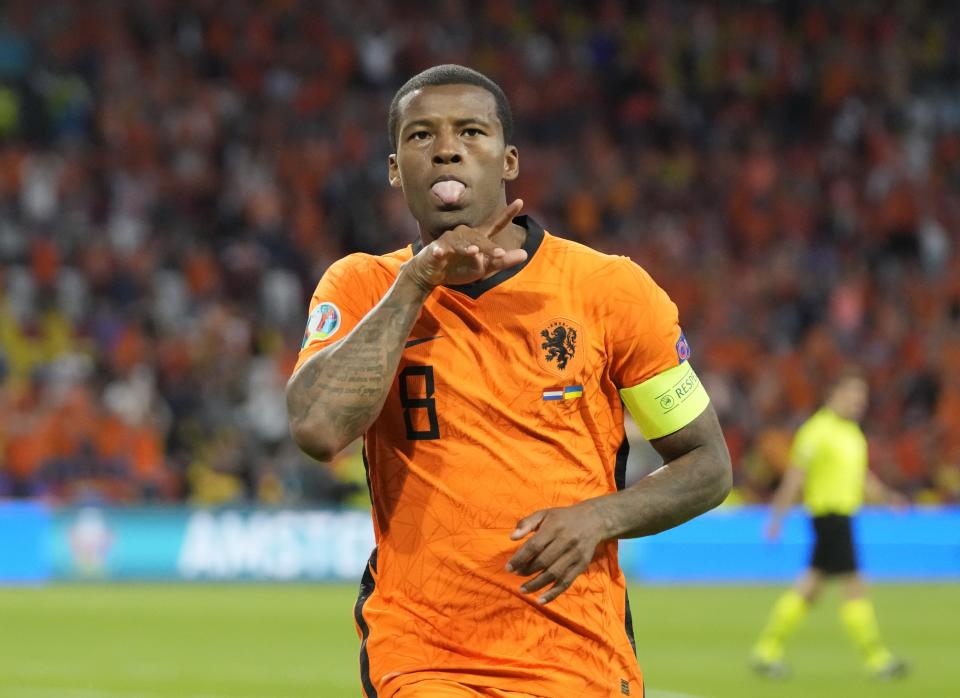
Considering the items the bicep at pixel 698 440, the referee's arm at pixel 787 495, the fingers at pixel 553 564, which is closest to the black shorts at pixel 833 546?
the referee's arm at pixel 787 495

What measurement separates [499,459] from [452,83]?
74 centimetres

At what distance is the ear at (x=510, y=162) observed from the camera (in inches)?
131

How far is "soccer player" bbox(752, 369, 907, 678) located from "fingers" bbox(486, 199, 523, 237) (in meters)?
8.49

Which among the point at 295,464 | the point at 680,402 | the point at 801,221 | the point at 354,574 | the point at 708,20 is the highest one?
the point at 708,20

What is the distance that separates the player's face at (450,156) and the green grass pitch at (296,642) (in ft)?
23.4

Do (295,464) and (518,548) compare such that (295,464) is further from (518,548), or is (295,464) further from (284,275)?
(518,548)

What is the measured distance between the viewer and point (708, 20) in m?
25.9

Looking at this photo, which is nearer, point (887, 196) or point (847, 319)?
point (847, 319)

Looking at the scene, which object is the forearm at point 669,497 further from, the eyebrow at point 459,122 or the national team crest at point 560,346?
the eyebrow at point 459,122

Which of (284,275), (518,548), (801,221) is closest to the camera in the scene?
(518,548)

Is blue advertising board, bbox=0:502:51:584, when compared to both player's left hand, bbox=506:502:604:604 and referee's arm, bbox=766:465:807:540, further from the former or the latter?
player's left hand, bbox=506:502:604:604

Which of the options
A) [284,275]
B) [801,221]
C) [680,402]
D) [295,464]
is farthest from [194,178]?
[680,402]

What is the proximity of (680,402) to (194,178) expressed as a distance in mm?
18504

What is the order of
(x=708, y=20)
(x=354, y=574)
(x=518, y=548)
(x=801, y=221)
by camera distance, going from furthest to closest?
(x=708, y=20)
(x=801, y=221)
(x=354, y=574)
(x=518, y=548)
